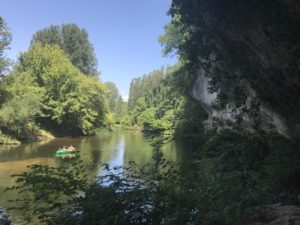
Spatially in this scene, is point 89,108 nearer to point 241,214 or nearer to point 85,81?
point 85,81

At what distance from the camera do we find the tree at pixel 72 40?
5879 cm

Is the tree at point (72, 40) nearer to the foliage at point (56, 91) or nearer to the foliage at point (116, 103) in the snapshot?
the foliage at point (56, 91)

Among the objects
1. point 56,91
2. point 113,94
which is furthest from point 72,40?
point 113,94

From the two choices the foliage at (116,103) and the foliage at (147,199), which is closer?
the foliage at (147,199)

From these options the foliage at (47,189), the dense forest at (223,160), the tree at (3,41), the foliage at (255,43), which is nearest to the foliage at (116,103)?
the tree at (3,41)

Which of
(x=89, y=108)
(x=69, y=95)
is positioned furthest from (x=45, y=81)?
(x=89, y=108)

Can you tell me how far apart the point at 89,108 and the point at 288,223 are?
43591 mm

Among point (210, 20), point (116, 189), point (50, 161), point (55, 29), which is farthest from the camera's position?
point (55, 29)

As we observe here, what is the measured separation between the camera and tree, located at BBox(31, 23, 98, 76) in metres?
58.8

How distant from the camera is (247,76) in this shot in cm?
689

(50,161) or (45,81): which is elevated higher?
(45,81)

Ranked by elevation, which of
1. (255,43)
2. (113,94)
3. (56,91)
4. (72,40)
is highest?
(72,40)

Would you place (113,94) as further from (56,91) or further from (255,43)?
(255,43)

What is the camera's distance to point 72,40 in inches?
2368
